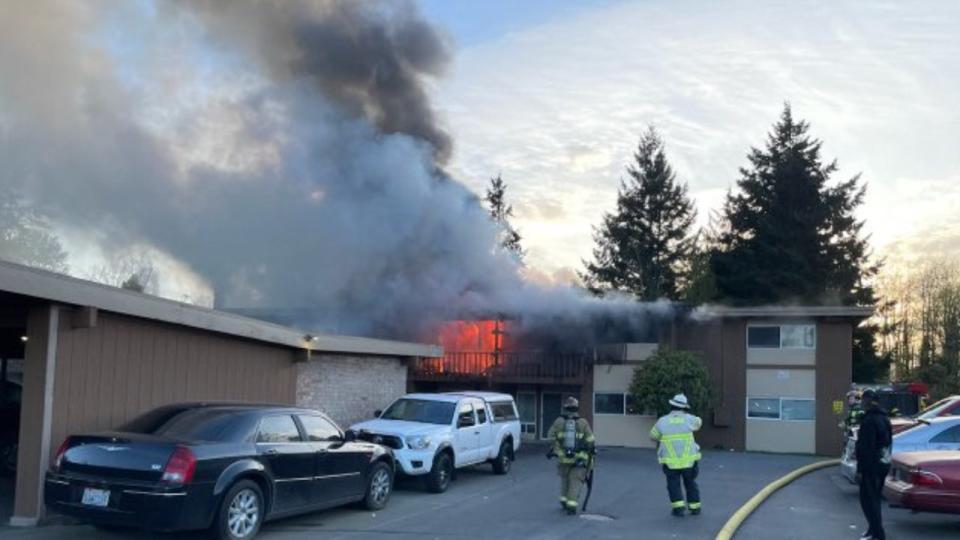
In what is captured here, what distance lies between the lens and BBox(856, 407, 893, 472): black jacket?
10383 millimetres

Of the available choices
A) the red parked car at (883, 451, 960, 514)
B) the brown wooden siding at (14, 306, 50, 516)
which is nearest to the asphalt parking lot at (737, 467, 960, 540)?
the red parked car at (883, 451, 960, 514)

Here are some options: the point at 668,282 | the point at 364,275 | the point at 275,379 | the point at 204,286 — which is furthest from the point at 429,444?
the point at 668,282

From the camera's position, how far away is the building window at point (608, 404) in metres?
30.5

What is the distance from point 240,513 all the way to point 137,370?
3.48 m

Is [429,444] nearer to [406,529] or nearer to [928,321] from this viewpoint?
[406,529]

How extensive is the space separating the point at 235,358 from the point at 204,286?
10.7m

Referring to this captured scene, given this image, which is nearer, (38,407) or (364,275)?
(38,407)

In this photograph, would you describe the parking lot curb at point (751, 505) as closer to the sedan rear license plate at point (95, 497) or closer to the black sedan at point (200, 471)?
the black sedan at point (200, 471)

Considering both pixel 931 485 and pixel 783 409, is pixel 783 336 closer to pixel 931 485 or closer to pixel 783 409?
pixel 783 409

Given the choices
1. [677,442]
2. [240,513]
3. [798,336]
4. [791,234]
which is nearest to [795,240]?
[791,234]

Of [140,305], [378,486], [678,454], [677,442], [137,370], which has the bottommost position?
[378,486]

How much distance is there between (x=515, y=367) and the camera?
30219 mm

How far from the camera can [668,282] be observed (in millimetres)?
44500

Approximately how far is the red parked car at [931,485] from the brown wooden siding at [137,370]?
9478 millimetres
